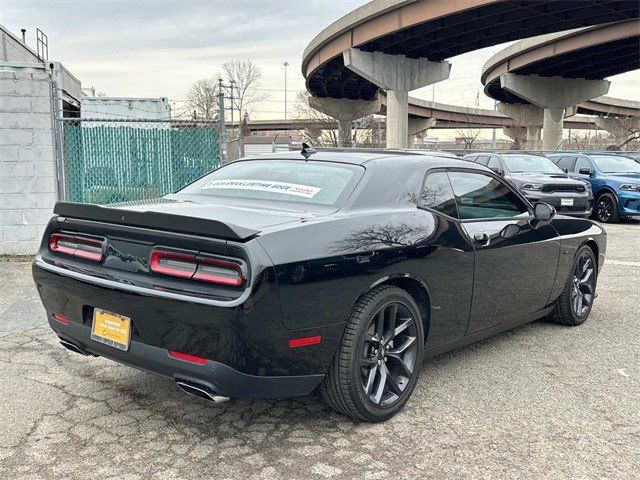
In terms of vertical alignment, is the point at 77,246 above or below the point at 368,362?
above

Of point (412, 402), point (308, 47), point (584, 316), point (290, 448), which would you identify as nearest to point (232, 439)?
point (290, 448)

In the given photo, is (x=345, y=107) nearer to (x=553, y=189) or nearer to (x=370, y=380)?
(x=553, y=189)

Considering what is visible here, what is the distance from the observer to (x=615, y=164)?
15.9 metres

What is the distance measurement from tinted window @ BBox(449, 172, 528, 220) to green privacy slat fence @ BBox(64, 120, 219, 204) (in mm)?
5954

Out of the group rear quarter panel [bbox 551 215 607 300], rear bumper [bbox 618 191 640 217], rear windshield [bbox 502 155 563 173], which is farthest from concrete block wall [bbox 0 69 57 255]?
rear bumper [bbox 618 191 640 217]

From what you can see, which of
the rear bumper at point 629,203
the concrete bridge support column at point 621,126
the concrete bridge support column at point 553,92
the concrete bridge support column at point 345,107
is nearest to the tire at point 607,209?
the rear bumper at point 629,203

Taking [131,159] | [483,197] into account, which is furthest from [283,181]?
[131,159]

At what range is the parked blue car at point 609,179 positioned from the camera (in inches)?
571

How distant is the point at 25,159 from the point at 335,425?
681 centimetres

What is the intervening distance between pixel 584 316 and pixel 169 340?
13.1ft

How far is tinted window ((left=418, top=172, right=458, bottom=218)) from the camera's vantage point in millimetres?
4065

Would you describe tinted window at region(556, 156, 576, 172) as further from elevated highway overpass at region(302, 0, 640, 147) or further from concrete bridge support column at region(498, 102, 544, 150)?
concrete bridge support column at region(498, 102, 544, 150)

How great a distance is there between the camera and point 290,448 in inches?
127

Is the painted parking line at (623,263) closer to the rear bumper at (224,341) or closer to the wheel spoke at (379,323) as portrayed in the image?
the wheel spoke at (379,323)
